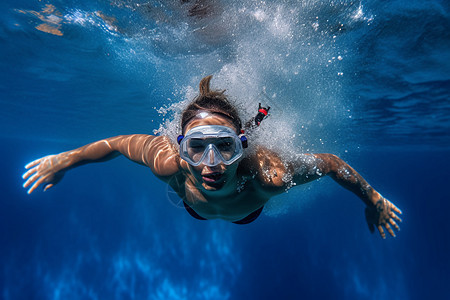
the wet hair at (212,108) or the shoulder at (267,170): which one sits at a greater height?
the wet hair at (212,108)

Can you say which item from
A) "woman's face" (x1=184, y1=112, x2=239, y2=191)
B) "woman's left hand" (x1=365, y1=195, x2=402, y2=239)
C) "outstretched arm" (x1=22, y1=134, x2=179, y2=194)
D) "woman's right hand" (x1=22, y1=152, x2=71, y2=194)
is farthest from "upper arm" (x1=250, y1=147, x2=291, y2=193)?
"woman's right hand" (x1=22, y1=152, x2=71, y2=194)

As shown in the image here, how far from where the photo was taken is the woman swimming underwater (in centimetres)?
261

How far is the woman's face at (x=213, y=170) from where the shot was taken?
2.56m

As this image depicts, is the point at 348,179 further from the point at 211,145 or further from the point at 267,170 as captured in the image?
the point at 211,145

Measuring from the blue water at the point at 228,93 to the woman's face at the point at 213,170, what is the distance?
137 centimetres

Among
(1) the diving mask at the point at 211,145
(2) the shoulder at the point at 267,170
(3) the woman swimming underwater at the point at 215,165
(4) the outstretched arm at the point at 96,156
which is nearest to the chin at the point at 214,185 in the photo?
(3) the woman swimming underwater at the point at 215,165

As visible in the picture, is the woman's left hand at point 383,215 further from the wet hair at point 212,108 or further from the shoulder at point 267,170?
the wet hair at point 212,108

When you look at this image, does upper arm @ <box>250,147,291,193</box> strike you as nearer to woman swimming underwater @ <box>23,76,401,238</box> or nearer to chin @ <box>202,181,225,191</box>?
woman swimming underwater @ <box>23,76,401,238</box>

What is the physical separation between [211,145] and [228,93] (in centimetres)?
462

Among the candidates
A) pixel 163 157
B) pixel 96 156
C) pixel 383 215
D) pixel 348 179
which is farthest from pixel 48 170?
pixel 383 215

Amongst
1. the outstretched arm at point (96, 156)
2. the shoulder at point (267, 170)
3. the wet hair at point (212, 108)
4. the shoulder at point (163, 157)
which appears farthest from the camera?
the outstretched arm at point (96, 156)

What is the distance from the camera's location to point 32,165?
13.3 feet

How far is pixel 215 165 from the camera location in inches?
97.7

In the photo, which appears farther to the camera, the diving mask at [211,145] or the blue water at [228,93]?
the blue water at [228,93]
